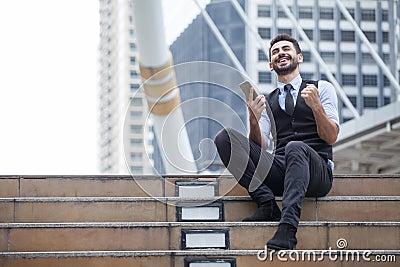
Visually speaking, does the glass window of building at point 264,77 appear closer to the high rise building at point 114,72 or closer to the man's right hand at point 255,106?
the high rise building at point 114,72

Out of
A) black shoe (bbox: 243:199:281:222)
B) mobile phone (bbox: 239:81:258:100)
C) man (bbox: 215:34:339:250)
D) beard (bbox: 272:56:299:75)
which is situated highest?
beard (bbox: 272:56:299:75)

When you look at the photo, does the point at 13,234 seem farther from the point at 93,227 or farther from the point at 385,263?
the point at 385,263

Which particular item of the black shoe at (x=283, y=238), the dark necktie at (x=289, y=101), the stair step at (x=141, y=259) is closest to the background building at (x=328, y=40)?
the dark necktie at (x=289, y=101)

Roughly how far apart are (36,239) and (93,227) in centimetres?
27

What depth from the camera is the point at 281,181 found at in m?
5.09

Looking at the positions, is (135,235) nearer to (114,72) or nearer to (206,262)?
(206,262)

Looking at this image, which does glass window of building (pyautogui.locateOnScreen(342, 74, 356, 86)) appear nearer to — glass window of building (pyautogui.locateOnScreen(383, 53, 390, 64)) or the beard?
glass window of building (pyautogui.locateOnScreen(383, 53, 390, 64))

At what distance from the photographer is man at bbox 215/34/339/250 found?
491 centimetres

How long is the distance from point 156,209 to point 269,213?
0.58 metres

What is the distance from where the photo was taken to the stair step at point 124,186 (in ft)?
17.7

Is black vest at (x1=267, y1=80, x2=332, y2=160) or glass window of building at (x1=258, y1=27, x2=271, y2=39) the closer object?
black vest at (x1=267, y1=80, x2=332, y2=160)

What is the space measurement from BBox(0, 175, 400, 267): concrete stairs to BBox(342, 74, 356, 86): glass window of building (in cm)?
A: 6098

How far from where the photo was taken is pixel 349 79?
66.1 meters

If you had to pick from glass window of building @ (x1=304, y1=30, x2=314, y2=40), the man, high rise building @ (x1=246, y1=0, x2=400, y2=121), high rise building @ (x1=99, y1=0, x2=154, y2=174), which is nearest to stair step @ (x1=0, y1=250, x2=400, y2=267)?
the man
